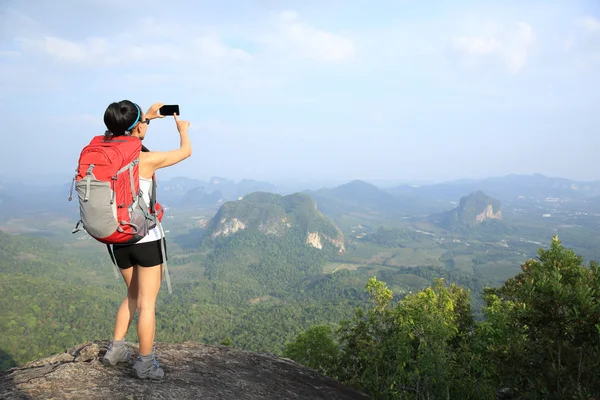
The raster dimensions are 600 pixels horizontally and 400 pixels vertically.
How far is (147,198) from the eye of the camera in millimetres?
3586

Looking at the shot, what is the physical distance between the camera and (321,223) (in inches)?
7825

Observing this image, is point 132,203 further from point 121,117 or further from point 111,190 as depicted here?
point 121,117

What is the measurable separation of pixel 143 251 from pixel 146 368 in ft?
5.49

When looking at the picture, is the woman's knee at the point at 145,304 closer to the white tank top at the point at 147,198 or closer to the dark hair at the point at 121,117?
the white tank top at the point at 147,198

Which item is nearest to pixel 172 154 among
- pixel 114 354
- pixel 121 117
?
pixel 121 117

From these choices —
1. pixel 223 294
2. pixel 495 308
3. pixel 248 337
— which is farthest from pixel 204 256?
pixel 495 308

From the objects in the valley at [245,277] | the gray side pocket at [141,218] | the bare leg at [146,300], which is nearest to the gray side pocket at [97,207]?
the gray side pocket at [141,218]

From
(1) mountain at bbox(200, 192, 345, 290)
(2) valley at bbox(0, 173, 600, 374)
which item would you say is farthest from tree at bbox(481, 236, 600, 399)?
(1) mountain at bbox(200, 192, 345, 290)

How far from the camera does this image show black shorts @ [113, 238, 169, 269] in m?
3.61

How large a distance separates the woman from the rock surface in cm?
38

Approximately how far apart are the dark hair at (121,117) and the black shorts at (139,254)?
126 cm

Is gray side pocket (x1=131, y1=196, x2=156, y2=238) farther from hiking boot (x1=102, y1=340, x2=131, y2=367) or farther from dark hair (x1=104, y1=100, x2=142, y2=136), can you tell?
hiking boot (x1=102, y1=340, x2=131, y2=367)

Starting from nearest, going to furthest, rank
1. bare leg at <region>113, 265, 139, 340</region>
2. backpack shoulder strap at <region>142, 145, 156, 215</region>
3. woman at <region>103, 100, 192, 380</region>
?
woman at <region>103, 100, 192, 380</region>
backpack shoulder strap at <region>142, 145, 156, 215</region>
bare leg at <region>113, 265, 139, 340</region>

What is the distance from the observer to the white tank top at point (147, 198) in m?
3.54
